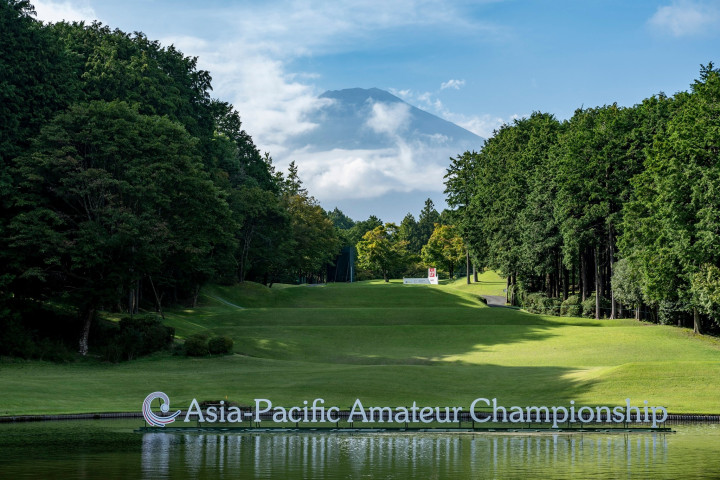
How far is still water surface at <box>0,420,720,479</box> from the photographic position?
57.0 feet

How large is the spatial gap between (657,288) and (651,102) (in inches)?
693

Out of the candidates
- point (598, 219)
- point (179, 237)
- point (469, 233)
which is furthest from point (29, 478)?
point (469, 233)

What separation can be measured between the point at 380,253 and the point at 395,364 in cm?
9121

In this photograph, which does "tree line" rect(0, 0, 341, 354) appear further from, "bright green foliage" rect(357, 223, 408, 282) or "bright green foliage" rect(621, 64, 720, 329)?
"bright green foliage" rect(357, 223, 408, 282)

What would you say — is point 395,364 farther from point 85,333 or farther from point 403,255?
point 403,255

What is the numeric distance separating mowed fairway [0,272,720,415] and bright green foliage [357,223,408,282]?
5501 cm

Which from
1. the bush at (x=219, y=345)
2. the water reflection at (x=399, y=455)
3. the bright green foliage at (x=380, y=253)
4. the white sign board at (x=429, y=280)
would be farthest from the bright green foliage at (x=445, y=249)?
the water reflection at (x=399, y=455)

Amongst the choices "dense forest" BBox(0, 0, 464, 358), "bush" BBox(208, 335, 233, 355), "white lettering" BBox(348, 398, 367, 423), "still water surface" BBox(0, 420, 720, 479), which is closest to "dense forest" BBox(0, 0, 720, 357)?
"dense forest" BBox(0, 0, 464, 358)

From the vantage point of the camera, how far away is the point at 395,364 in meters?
46.7

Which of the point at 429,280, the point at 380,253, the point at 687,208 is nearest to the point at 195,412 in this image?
the point at 687,208

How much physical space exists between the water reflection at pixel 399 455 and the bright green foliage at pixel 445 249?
374ft

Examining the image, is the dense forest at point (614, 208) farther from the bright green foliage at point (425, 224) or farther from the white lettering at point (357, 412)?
the bright green foliage at point (425, 224)

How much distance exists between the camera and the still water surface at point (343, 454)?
17.4 m

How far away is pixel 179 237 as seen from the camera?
176 ft
